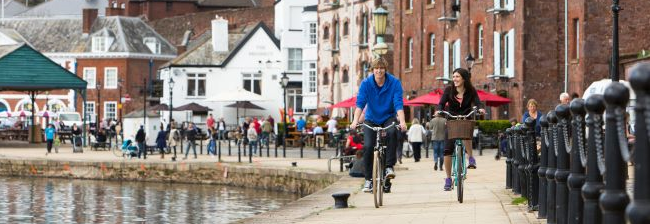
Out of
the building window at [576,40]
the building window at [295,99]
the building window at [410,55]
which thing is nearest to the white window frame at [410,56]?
the building window at [410,55]

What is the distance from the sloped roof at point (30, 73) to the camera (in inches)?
2539

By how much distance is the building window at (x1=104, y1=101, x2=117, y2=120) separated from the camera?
353 ft

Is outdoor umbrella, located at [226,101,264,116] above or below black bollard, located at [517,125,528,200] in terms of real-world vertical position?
above

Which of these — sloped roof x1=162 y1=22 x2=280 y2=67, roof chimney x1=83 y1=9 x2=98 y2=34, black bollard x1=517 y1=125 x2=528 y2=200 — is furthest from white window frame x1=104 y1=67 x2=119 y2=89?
black bollard x1=517 y1=125 x2=528 y2=200

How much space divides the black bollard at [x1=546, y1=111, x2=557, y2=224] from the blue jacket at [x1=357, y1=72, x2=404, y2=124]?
13.5 feet

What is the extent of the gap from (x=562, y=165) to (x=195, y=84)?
264 feet

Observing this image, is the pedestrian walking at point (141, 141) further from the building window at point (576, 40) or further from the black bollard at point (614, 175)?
the black bollard at point (614, 175)

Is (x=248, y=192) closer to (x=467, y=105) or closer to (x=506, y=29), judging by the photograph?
(x=506, y=29)

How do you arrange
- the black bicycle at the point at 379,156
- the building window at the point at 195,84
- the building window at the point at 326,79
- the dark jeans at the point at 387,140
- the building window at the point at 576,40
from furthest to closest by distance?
the building window at the point at 195,84
the building window at the point at 326,79
the building window at the point at 576,40
the dark jeans at the point at 387,140
the black bicycle at the point at 379,156

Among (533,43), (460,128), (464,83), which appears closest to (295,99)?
(533,43)

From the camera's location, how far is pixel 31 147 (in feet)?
213

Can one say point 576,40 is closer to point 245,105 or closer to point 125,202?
point 125,202

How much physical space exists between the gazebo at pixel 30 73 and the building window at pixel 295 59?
23.0 meters

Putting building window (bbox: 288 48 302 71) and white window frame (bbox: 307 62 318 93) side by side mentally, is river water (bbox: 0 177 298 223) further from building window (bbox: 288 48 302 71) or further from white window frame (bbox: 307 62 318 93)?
building window (bbox: 288 48 302 71)
